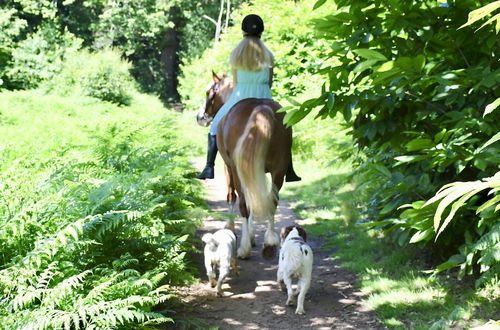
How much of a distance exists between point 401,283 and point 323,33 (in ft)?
9.70

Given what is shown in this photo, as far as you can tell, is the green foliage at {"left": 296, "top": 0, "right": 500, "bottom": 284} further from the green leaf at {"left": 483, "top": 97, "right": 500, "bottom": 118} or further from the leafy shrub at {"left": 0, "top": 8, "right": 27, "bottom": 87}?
the leafy shrub at {"left": 0, "top": 8, "right": 27, "bottom": 87}

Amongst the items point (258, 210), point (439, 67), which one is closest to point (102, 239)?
point (258, 210)

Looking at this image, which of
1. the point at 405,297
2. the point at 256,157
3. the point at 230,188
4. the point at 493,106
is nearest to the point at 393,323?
the point at 405,297

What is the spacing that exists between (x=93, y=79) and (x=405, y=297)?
20.4 meters

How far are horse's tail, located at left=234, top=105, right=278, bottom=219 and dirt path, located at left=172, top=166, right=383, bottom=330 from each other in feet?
2.79

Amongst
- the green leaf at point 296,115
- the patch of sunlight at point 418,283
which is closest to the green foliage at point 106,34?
the patch of sunlight at point 418,283

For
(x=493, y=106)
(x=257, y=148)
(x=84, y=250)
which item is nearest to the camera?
(x=493, y=106)

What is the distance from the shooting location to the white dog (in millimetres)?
6102

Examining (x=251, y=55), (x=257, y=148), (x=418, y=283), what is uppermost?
(x=251, y=55)

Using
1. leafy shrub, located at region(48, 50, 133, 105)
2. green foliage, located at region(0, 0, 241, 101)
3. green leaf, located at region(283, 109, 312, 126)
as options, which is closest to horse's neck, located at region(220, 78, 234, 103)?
green leaf, located at region(283, 109, 312, 126)

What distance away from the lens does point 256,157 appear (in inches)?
265

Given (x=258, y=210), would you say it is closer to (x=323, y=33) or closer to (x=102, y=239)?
(x=102, y=239)

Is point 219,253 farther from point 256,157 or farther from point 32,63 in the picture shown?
point 32,63

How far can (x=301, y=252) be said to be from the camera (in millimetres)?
5652
